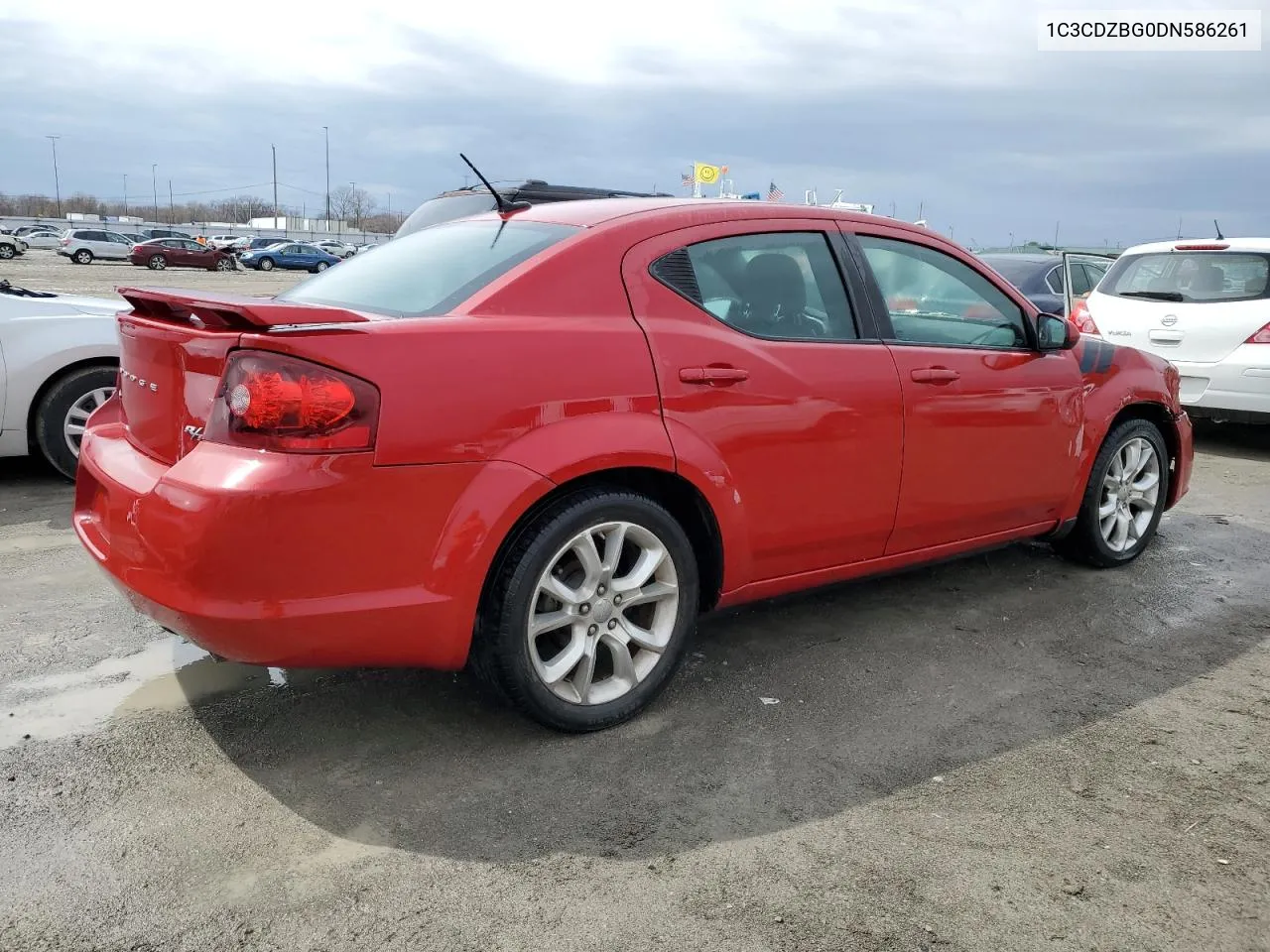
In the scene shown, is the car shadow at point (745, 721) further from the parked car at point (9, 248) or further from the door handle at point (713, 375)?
the parked car at point (9, 248)

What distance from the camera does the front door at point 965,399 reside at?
12.8 feet

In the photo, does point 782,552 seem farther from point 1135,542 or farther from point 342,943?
point 1135,542

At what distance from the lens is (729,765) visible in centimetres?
307

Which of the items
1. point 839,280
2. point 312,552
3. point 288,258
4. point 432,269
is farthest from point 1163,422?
point 288,258

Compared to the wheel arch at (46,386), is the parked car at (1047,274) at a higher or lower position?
higher

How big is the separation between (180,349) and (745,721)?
78.7 inches

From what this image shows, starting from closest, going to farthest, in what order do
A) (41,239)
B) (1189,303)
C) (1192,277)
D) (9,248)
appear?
(1189,303) < (1192,277) < (9,248) < (41,239)

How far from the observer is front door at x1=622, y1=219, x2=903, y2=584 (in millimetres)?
3283

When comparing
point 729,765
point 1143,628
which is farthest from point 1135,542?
point 729,765

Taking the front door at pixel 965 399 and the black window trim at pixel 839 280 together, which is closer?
the black window trim at pixel 839 280

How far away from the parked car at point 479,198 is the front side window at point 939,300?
4.42m

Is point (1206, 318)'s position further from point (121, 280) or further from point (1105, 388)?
point (121, 280)

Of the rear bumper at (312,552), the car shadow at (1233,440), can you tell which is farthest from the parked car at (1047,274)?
the rear bumper at (312,552)

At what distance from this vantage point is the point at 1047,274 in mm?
10672
